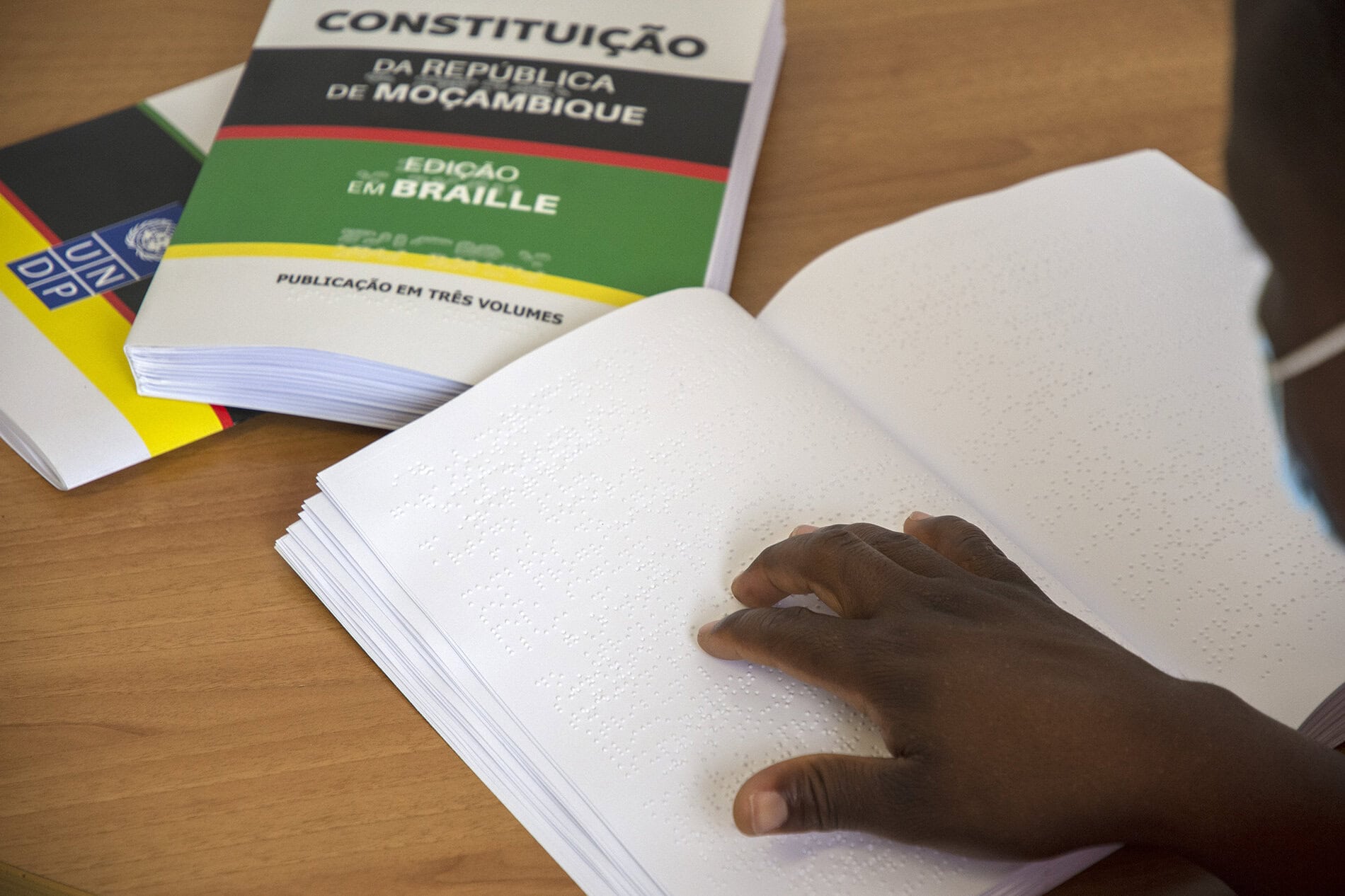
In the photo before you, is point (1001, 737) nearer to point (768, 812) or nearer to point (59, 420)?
point (768, 812)

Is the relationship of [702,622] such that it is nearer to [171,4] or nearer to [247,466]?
[247,466]

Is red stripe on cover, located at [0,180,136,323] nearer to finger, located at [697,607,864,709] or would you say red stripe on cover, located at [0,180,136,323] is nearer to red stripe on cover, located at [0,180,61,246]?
red stripe on cover, located at [0,180,61,246]

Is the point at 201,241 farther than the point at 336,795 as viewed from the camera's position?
Yes

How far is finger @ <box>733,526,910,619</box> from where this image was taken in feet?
1.63

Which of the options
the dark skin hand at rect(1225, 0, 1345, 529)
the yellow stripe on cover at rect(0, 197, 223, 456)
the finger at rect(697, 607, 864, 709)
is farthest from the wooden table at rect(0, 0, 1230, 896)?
the dark skin hand at rect(1225, 0, 1345, 529)

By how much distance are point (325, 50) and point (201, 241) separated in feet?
0.64

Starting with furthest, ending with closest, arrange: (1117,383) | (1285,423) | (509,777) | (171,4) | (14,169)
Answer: (171,4), (14,169), (1117,383), (509,777), (1285,423)

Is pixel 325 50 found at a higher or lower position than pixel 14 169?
higher

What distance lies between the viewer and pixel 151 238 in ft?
2.40

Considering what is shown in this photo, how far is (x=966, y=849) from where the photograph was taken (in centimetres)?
44

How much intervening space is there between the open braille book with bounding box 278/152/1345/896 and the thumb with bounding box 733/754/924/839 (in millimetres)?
14

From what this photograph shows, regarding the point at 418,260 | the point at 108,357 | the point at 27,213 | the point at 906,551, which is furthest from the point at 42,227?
the point at 906,551

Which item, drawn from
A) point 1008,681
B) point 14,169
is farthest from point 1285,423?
point 14,169

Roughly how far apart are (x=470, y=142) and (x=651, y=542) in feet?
1.13
